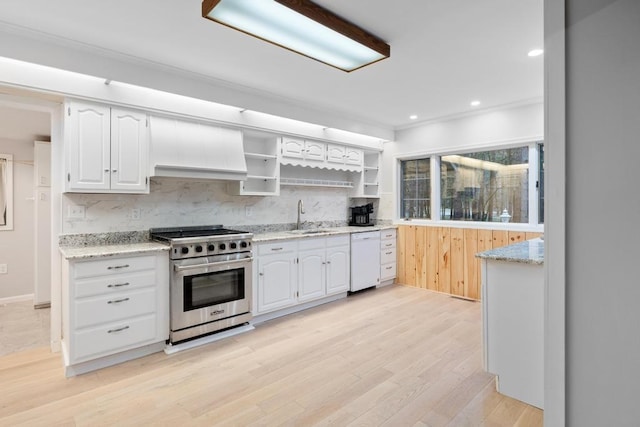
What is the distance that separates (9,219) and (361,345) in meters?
4.72

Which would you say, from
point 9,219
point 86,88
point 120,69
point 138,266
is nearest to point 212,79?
point 120,69

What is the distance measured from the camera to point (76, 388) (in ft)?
7.52

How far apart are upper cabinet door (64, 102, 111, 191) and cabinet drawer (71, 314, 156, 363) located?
1128 mm

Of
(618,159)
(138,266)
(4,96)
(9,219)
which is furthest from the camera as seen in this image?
(9,219)

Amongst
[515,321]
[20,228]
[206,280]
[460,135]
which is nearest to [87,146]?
[206,280]

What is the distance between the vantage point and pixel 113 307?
8.52ft

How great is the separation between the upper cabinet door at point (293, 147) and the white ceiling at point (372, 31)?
1.72 ft

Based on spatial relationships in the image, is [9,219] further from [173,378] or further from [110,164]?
[173,378]

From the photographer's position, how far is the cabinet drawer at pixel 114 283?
2.48 metres

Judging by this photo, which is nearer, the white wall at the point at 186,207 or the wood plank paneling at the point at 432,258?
the white wall at the point at 186,207

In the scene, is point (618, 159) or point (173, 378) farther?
point (173, 378)

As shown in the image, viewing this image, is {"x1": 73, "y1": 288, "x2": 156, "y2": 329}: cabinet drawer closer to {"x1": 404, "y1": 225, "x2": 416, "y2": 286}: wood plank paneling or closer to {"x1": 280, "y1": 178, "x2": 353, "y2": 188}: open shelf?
{"x1": 280, "y1": 178, "x2": 353, "y2": 188}: open shelf

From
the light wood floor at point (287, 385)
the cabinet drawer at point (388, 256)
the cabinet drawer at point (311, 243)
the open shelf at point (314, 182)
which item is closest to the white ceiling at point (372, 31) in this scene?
the open shelf at point (314, 182)

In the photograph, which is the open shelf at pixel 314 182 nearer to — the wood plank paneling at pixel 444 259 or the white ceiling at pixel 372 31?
the white ceiling at pixel 372 31
